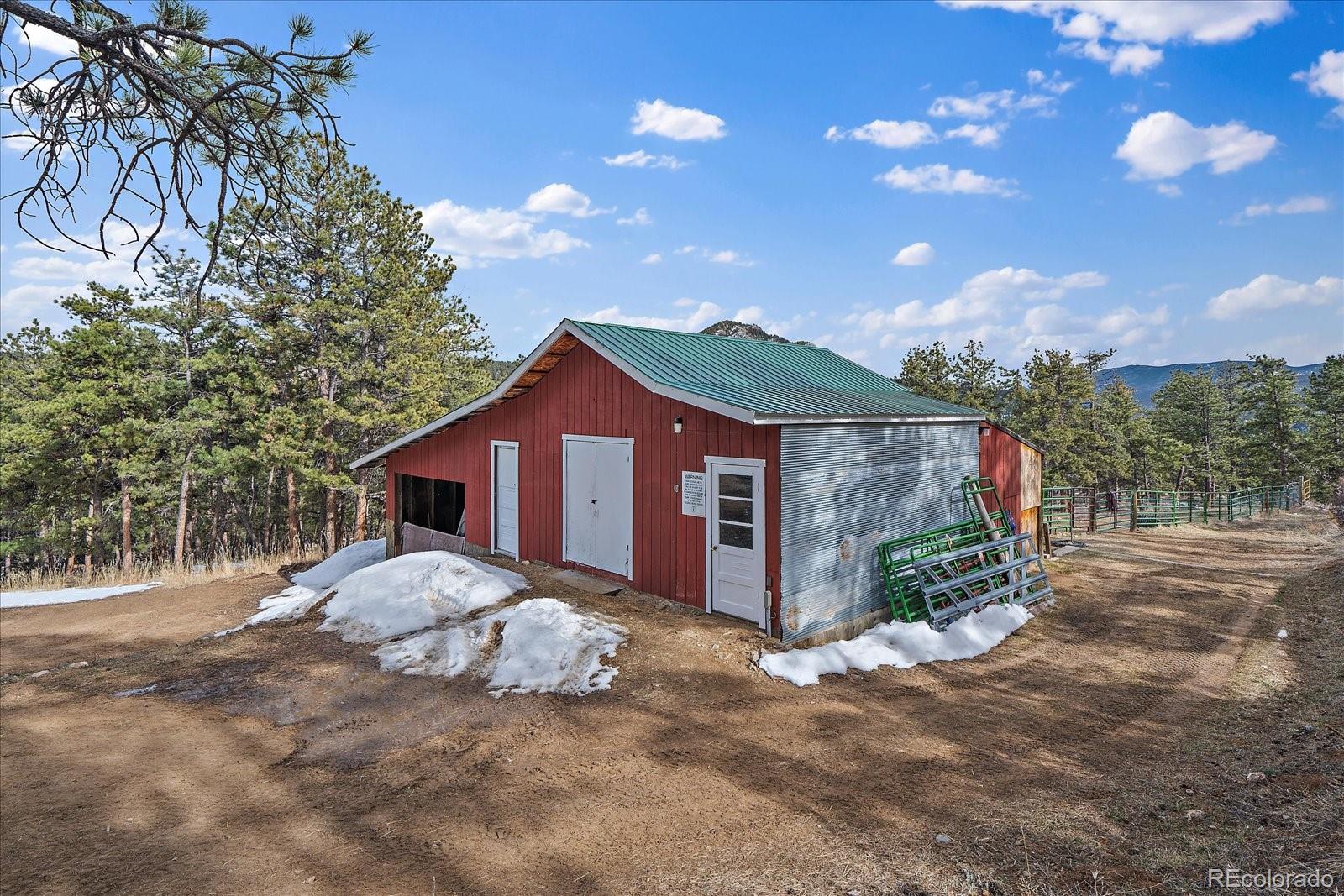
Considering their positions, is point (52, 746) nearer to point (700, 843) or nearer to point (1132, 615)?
point (700, 843)

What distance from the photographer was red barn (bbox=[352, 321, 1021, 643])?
8055mm

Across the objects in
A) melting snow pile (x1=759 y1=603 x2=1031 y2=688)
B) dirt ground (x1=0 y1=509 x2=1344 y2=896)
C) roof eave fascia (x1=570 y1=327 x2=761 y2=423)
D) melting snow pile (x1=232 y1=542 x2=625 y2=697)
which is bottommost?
dirt ground (x1=0 y1=509 x2=1344 y2=896)

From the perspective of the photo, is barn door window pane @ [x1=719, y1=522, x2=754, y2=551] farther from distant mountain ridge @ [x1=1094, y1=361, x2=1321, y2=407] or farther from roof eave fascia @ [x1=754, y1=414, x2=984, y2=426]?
distant mountain ridge @ [x1=1094, y1=361, x2=1321, y2=407]

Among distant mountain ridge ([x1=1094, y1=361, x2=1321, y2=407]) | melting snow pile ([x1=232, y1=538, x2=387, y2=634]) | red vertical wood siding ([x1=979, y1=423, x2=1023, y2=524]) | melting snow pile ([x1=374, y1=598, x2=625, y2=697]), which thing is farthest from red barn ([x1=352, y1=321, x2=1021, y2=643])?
distant mountain ridge ([x1=1094, y1=361, x2=1321, y2=407])

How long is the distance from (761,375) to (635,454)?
281cm

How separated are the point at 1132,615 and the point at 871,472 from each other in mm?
4958

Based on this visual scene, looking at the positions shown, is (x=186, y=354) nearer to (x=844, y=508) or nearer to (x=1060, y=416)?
(x=844, y=508)

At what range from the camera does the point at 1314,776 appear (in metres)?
4.69

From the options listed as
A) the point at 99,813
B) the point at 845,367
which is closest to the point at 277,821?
the point at 99,813

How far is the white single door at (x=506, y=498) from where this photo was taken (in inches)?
487

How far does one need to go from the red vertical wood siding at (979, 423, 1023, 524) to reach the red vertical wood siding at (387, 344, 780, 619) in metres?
6.30

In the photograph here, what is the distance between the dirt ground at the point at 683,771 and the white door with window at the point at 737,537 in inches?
15.4

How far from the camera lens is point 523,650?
737 cm

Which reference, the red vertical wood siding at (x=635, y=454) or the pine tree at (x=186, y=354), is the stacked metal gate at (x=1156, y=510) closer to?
the red vertical wood siding at (x=635, y=454)
